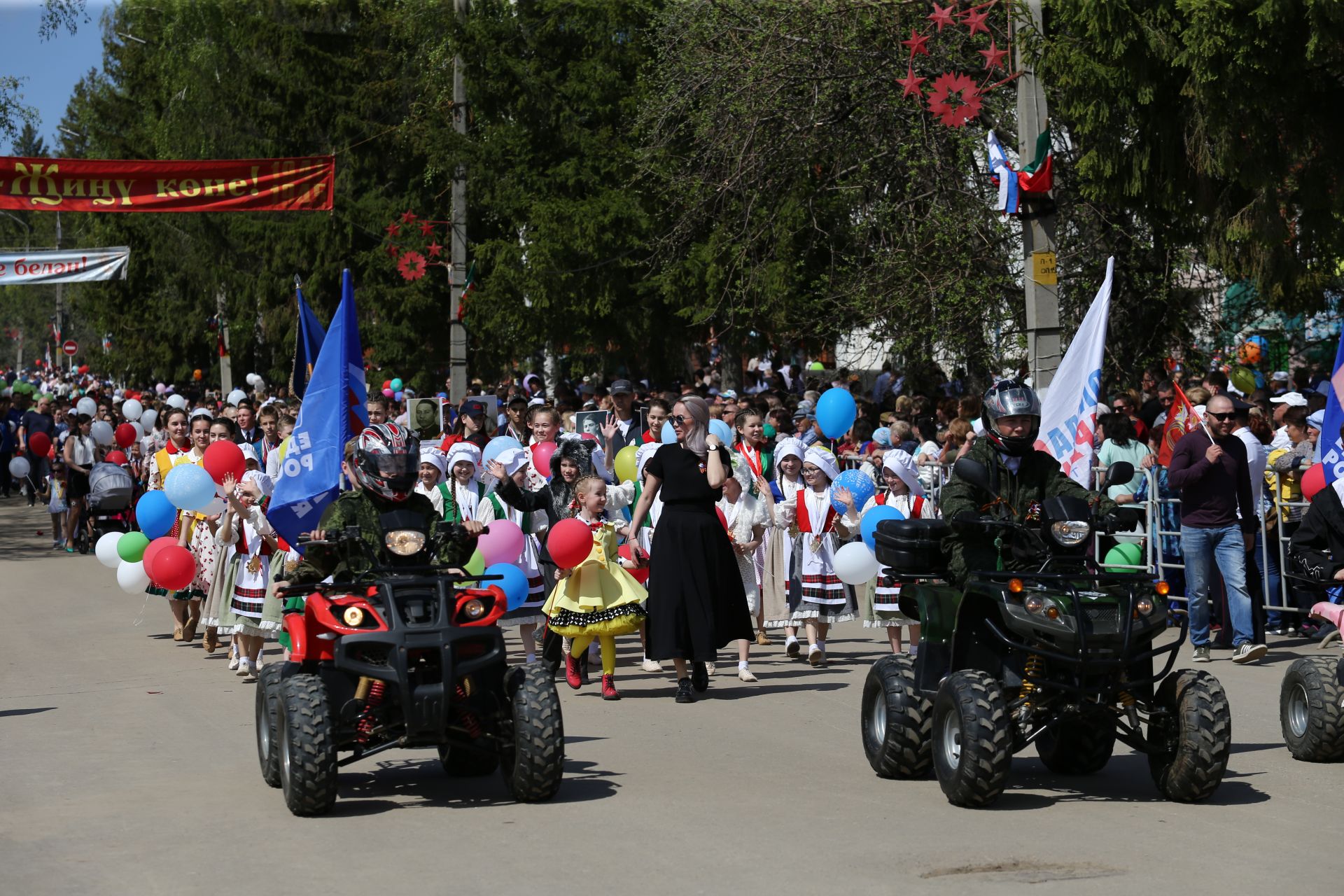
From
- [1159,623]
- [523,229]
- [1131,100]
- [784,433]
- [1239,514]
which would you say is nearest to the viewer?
[1159,623]

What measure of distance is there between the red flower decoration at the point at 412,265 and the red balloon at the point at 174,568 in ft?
52.9

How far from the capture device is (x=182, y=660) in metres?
13.8

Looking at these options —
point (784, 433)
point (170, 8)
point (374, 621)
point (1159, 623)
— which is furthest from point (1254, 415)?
point (170, 8)

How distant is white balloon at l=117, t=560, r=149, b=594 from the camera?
1435 cm

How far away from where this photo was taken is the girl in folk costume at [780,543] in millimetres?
13414

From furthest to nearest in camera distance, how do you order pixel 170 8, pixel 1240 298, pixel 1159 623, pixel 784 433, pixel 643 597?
pixel 170 8 → pixel 1240 298 → pixel 784 433 → pixel 643 597 → pixel 1159 623

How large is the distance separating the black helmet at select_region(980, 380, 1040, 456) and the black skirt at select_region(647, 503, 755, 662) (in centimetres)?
327

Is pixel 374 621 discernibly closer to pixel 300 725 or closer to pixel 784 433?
pixel 300 725

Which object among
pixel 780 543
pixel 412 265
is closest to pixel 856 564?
pixel 780 543

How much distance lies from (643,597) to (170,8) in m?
35.2

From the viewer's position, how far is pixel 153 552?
530 inches

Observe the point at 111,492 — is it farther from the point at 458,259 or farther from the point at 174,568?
the point at 174,568

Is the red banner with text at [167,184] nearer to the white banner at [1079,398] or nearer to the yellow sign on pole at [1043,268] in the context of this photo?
the yellow sign on pole at [1043,268]

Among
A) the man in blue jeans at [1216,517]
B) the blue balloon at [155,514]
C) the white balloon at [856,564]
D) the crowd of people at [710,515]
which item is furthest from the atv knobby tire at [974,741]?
the blue balloon at [155,514]
